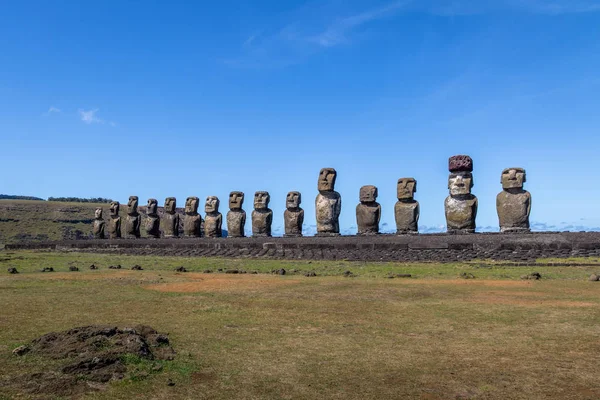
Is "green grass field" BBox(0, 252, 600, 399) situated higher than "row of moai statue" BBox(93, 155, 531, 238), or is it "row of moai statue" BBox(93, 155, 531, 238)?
"row of moai statue" BBox(93, 155, 531, 238)

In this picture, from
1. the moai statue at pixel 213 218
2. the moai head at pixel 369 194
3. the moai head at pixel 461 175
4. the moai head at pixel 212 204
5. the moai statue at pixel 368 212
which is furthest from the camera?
the moai head at pixel 212 204

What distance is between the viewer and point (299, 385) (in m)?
4.68

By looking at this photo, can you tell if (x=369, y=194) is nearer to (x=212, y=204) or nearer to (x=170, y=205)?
(x=212, y=204)

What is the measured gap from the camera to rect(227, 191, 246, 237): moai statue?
26.5 metres

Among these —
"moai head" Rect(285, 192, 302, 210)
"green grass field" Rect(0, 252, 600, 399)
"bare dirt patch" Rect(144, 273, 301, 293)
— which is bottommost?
"green grass field" Rect(0, 252, 600, 399)

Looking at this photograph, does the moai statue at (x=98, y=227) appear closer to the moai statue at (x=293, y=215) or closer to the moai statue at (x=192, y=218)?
the moai statue at (x=192, y=218)

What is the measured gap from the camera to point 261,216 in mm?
25094

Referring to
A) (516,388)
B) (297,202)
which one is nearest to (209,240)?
(297,202)

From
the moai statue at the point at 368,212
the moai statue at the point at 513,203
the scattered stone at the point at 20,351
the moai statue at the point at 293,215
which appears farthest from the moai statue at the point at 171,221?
the scattered stone at the point at 20,351

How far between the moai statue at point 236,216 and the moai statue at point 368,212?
7146 millimetres

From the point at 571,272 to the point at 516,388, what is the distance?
9.47 metres

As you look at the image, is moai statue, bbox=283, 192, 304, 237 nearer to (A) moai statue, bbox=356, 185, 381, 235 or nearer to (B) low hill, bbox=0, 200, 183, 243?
(A) moai statue, bbox=356, 185, 381, 235

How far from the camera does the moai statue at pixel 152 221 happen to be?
3119 centimetres

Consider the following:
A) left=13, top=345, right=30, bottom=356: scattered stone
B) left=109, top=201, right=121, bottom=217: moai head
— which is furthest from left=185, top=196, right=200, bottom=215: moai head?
left=13, top=345, right=30, bottom=356: scattered stone
